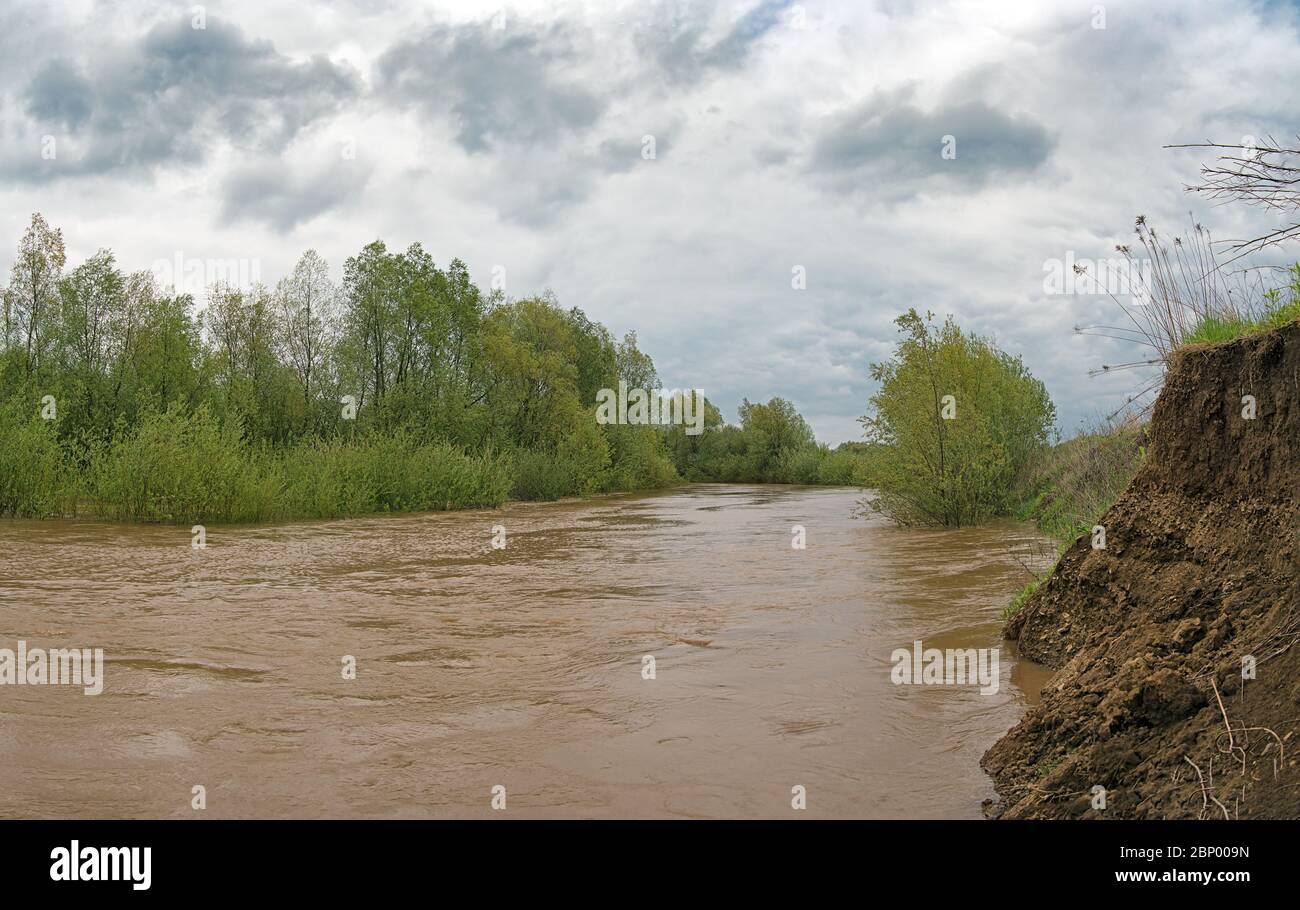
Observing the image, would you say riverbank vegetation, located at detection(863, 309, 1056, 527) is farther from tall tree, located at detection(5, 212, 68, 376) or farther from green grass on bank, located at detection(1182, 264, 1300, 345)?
tall tree, located at detection(5, 212, 68, 376)

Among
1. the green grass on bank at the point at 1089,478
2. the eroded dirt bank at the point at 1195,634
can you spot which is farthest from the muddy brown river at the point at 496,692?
the green grass on bank at the point at 1089,478

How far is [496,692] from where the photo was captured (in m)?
6.38

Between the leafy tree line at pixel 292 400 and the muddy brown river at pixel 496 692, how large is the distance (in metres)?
7.17

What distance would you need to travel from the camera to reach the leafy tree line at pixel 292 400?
20453 mm

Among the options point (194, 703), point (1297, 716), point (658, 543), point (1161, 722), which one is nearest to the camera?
point (1297, 716)

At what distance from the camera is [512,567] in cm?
1432

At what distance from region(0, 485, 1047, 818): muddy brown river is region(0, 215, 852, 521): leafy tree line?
7170mm

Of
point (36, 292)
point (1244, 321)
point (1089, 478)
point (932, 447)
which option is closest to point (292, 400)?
point (36, 292)

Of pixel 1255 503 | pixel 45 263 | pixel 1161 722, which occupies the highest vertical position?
pixel 45 263

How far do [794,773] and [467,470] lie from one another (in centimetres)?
2855

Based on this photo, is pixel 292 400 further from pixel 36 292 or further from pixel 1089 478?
pixel 1089 478

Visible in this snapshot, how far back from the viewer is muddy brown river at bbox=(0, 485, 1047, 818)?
4367 millimetres

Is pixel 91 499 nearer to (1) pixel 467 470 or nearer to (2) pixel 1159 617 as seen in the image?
(1) pixel 467 470
